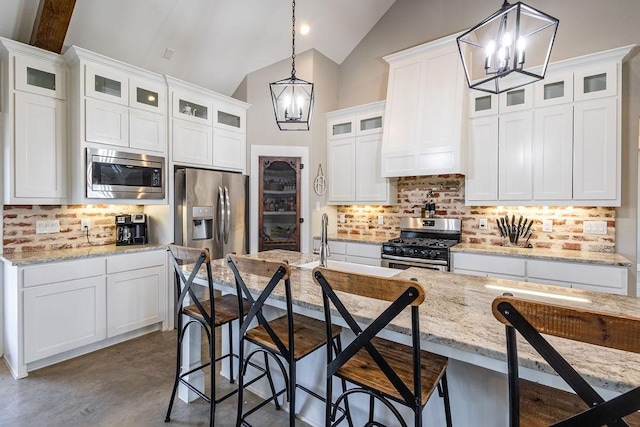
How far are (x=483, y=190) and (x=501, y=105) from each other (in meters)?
0.95

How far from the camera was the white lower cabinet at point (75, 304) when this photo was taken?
262 cm

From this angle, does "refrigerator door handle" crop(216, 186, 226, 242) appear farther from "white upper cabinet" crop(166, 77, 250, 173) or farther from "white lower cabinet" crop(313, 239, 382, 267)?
"white lower cabinet" crop(313, 239, 382, 267)

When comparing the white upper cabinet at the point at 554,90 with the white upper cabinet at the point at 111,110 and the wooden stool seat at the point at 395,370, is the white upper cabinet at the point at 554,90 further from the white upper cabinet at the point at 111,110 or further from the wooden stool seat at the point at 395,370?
the white upper cabinet at the point at 111,110

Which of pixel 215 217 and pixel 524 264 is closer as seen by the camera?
pixel 524 264

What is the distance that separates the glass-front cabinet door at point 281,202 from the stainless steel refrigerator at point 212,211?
1.14ft

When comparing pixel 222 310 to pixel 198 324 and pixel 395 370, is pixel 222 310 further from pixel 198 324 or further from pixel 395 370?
pixel 395 370

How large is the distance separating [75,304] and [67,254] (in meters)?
0.46

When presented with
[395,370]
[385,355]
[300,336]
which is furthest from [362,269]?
[395,370]

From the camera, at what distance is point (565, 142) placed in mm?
3197

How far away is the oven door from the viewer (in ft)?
11.8

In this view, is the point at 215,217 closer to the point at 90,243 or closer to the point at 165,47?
the point at 90,243

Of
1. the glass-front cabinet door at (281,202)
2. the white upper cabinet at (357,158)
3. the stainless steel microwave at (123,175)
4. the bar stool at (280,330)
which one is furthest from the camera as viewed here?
the glass-front cabinet door at (281,202)

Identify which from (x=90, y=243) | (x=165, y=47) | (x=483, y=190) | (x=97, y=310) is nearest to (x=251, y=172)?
(x=165, y=47)

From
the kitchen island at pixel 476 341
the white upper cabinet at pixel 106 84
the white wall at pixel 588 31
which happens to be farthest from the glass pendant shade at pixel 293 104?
the white wall at pixel 588 31
